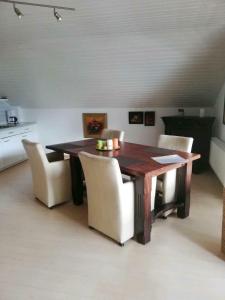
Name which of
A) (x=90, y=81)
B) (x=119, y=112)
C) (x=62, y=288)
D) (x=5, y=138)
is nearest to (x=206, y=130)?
(x=119, y=112)

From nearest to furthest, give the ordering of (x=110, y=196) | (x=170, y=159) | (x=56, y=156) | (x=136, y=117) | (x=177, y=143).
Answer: (x=110, y=196) < (x=170, y=159) < (x=177, y=143) < (x=56, y=156) < (x=136, y=117)

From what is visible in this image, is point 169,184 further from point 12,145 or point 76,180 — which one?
point 12,145

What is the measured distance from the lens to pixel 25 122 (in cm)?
584

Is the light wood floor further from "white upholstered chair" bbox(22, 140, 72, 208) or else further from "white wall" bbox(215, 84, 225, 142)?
"white wall" bbox(215, 84, 225, 142)

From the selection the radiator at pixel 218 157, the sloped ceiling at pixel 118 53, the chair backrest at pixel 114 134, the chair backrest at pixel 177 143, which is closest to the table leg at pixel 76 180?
the chair backrest at pixel 114 134

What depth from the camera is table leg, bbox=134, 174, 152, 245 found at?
88.3 inches

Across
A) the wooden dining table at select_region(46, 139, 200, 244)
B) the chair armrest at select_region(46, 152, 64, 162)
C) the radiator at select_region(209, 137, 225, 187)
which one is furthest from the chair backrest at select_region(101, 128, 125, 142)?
the radiator at select_region(209, 137, 225, 187)

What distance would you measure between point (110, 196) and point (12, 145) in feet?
11.2

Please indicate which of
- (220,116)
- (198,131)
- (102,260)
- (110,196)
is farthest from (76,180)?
(220,116)

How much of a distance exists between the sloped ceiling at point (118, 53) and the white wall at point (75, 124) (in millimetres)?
193

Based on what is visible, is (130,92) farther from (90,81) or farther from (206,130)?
(206,130)

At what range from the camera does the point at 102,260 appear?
2.12 m

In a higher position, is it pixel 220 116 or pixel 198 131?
pixel 220 116

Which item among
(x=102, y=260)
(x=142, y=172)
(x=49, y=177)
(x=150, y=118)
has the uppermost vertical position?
(x=150, y=118)
